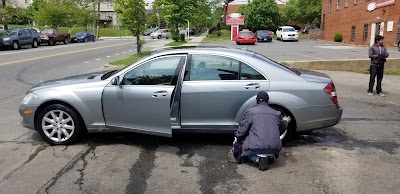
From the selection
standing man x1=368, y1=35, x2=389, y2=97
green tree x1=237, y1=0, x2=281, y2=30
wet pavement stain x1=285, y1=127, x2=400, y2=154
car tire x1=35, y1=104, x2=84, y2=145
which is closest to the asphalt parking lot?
standing man x1=368, y1=35, x2=389, y2=97

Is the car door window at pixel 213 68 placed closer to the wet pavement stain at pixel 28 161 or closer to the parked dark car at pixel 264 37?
the wet pavement stain at pixel 28 161

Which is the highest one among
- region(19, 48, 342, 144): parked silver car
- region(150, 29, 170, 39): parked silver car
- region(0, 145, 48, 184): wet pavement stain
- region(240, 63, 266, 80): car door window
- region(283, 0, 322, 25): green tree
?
region(283, 0, 322, 25): green tree

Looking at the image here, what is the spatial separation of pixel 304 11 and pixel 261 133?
63.8m

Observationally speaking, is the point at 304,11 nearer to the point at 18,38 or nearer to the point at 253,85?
the point at 18,38

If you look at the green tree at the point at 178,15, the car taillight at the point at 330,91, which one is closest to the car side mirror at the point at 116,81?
the car taillight at the point at 330,91

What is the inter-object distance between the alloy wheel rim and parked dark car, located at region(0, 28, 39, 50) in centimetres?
2386

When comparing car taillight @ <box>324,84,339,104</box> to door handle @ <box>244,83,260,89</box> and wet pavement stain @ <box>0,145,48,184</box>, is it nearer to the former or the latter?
door handle @ <box>244,83,260,89</box>

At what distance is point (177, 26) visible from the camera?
39.9m

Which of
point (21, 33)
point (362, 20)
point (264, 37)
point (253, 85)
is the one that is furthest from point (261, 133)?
point (264, 37)

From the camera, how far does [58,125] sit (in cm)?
557

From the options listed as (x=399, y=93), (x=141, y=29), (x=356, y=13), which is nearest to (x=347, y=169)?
(x=399, y=93)

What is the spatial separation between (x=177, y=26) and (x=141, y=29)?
21.1m

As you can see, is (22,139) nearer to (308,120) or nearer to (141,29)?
(308,120)

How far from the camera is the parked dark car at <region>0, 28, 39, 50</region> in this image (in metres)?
26.5
